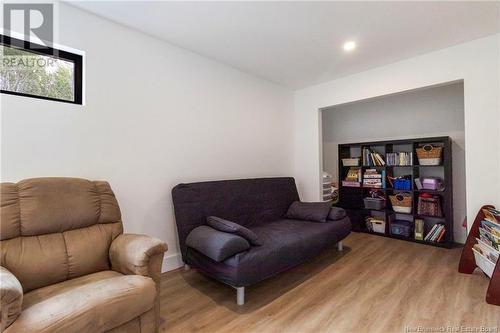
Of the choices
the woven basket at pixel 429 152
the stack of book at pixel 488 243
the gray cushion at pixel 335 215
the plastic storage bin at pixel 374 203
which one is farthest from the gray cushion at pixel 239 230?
the woven basket at pixel 429 152

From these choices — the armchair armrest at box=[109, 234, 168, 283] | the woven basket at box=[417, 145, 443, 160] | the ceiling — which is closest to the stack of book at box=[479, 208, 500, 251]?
the woven basket at box=[417, 145, 443, 160]

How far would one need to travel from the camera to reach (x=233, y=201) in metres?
2.71

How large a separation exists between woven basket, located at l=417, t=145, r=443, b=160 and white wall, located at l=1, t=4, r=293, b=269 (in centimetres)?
230

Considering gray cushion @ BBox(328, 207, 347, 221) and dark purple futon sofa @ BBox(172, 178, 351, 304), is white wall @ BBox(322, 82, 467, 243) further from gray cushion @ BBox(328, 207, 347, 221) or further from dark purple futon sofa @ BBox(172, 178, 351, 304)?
dark purple futon sofa @ BBox(172, 178, 351, 304)

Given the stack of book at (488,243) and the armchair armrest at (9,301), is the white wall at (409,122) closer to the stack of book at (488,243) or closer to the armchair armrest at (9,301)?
the stack of book at (488,243)

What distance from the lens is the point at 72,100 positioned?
2.00 metres

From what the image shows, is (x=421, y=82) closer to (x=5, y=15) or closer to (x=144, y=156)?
(x=144, y=156)

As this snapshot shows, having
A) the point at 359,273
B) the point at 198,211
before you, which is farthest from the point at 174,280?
the point at 359,273

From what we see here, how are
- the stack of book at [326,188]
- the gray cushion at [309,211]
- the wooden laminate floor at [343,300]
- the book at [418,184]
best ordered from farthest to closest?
the stack of book at [326,188]
the book at [418,184]
the gray cushion at [309,211]
the wooden laminate floor at [343,300]

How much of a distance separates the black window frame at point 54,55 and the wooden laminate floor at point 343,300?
1.79 meters

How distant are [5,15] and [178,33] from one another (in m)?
1.21

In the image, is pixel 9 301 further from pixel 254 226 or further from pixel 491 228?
pixel 491 228

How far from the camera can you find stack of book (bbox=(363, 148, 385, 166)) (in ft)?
12.2

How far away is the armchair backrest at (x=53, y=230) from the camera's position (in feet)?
4.64
